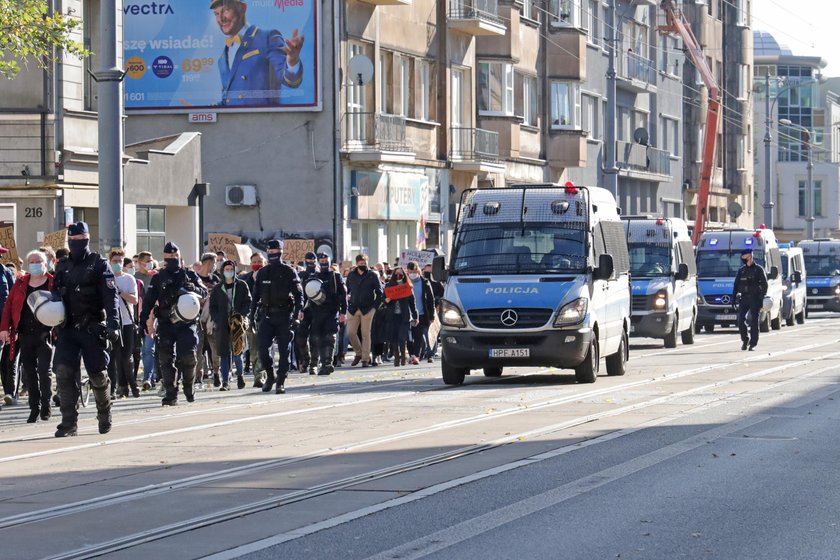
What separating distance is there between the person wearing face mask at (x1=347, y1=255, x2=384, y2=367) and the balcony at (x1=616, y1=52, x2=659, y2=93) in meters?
33.1

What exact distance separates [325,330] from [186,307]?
6.64 metres

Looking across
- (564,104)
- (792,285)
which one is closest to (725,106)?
(564,104)

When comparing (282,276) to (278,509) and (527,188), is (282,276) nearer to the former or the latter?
(527,188)

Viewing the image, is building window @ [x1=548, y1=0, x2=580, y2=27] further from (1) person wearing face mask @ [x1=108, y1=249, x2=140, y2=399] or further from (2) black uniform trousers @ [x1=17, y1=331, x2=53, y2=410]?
(2) black uniform trousers @ [x1=17, y1=331, x2=53, y2=410]

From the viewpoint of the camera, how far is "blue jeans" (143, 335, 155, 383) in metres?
20.9

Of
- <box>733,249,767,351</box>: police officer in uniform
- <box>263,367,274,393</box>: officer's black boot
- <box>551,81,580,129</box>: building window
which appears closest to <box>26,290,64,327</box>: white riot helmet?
<box>263,367,274,393</box>: officer's black boot

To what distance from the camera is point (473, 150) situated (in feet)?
147

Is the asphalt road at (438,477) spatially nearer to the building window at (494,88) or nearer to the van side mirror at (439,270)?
the van side mirror at (439,270)

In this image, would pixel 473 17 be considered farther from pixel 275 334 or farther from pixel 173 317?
pixel 173 317

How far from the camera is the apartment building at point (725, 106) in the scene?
236 ft

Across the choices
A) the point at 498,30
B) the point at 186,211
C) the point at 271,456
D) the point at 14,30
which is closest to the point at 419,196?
the point at 498,30

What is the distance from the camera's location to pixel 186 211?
114ft

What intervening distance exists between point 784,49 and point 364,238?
3586 inches

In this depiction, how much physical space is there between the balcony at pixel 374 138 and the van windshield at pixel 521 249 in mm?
16624
